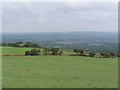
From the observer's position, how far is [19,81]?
54.2 ft

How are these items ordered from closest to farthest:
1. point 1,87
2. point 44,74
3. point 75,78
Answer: point 1,87, point 75,78, point 44,74

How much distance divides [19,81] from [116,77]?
6.62 metres

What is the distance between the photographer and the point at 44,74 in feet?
64.2

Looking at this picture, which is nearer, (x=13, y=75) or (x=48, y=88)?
(x=48, y=88)

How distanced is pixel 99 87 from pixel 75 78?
119 inches

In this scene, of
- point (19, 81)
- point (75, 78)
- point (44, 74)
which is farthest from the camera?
point (44, 74)

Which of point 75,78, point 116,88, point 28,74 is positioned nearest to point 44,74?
point 28,74

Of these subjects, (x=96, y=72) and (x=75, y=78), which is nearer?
(x=75, y=78)

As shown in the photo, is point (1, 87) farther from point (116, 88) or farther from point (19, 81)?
point (116, 88)

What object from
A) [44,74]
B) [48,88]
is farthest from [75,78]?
[48,88]

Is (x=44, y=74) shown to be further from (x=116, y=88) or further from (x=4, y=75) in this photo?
(x=116, y=88)

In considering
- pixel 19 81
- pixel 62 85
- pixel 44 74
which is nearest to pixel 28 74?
pixel 44 74

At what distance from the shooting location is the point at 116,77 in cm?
1894

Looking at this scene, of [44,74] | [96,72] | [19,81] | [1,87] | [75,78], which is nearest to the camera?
[1,87]
